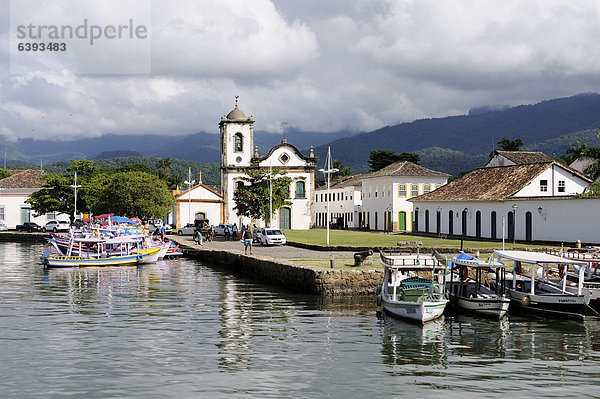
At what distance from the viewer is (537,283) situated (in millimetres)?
29828

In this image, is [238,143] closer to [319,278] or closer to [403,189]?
[403,189]

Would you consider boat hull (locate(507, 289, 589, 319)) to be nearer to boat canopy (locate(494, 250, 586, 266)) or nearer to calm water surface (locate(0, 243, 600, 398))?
calm water surface (locate(0, 243, 600, 398))

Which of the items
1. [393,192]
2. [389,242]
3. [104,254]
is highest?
[393,192]

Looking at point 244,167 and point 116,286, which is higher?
point 244,167

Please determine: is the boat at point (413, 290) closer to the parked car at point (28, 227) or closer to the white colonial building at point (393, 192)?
the white colonial building at point (393, 192)

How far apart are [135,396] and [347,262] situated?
2119 centimetres

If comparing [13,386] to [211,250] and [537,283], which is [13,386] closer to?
[537,283]

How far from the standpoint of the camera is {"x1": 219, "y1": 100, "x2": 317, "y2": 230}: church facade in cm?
8562

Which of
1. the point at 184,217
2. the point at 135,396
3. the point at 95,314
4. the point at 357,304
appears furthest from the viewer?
the point at 184,217

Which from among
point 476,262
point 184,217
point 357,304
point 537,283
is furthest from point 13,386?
point 184,217

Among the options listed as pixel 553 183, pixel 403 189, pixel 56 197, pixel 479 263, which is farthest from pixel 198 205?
pixel 479 263

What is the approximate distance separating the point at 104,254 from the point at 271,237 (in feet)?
43.4

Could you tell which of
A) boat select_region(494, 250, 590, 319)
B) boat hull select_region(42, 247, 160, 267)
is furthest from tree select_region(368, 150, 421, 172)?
boat select_region(494, 250, 590, 319)

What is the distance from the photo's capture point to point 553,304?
27297 mm
